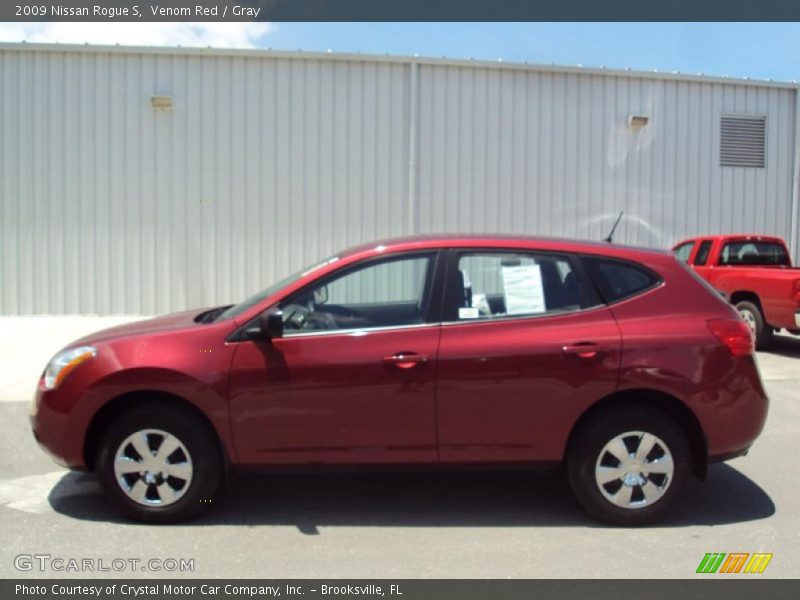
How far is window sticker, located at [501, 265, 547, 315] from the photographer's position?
4.27m

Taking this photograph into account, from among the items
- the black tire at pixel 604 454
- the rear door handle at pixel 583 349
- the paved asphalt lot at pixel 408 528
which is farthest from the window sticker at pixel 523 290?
the paved asphalt lot at pixel 408 528

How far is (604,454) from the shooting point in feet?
13.6

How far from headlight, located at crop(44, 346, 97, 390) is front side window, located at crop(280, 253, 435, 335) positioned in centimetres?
117

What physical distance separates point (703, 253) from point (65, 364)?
9.64 meters

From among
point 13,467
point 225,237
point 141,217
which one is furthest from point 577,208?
point 13,467

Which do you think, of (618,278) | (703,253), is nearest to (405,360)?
(618,278)

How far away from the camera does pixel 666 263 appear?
439 cm

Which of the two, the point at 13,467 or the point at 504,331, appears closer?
the point at 504,331

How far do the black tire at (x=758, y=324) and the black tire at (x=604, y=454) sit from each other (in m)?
6.68

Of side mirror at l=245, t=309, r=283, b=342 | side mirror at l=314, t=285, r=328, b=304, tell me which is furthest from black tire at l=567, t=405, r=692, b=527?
side mirror at l=245, t=309, r=283, b=342

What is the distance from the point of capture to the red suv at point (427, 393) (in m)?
4.06
